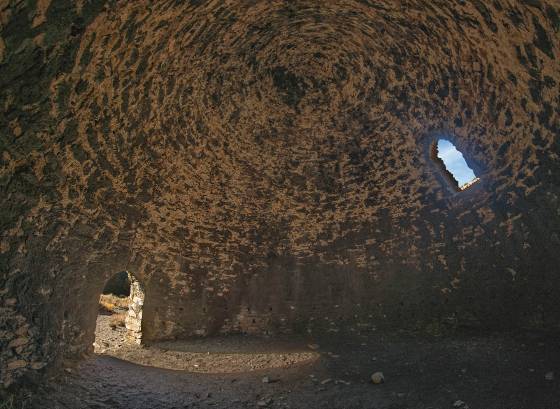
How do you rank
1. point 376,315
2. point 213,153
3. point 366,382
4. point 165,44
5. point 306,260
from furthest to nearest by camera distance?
point 306,260, point 376,315, point 213,153, point 366,382, point 165,44

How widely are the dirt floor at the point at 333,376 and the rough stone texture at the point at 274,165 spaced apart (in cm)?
44

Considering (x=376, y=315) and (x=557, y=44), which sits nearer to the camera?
(x=557, y=44)

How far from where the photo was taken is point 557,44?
10.0 ft

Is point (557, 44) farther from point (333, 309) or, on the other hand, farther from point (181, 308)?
point (181, 308)

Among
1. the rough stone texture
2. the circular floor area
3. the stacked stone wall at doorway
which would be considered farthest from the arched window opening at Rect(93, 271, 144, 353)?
the circular floor area

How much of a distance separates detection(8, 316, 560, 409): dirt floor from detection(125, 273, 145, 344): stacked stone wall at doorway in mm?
335

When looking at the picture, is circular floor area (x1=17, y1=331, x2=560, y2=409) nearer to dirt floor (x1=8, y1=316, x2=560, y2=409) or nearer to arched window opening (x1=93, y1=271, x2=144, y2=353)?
dirt floor (x1=8, y1=316, x2=560, y2=409)

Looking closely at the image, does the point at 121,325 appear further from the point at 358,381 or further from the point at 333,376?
the point at 358,381

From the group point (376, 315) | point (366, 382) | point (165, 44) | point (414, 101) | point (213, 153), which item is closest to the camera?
point (165, 44)

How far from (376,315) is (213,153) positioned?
356cm

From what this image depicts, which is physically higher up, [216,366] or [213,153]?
[213,153]

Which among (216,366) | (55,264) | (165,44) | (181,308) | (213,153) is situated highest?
(165,44)

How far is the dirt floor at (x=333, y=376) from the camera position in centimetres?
374

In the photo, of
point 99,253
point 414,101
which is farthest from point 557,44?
point 99,253
